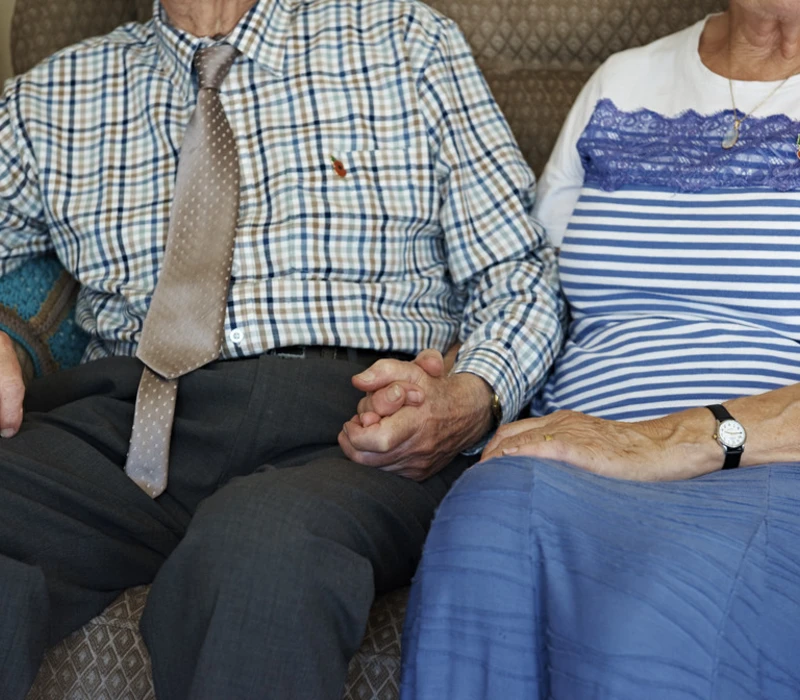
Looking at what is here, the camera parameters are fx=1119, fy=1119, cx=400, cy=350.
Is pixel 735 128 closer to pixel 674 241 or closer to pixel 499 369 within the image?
pixel 674 241

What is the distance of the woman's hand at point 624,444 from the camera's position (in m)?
1.14

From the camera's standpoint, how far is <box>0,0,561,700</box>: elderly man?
1.25 metres

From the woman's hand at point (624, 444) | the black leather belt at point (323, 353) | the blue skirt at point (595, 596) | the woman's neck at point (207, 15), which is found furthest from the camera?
the woman's neck at point (207, 15)

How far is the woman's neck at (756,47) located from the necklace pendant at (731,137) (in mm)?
75

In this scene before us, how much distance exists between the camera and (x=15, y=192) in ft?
5.21

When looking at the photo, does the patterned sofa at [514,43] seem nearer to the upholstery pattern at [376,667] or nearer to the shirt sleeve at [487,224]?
the shirt sleeve at [487,224]

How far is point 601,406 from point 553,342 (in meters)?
0.13

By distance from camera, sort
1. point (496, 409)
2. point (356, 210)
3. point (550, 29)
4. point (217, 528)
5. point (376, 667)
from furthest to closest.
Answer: point (550, 29)
point (356, 210)
point (496, 409)
point (376, 667)
point (217, 528)

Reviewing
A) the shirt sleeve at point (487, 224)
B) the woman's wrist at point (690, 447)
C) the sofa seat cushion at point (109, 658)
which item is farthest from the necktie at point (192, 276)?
the woman's wrist at point (690, 447)

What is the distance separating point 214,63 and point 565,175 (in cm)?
52

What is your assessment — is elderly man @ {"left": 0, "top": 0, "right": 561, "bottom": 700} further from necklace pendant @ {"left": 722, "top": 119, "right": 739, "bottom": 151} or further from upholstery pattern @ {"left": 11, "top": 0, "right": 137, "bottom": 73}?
necklace pendant @ {"left": 722, "top": 119, "right": 739, "bottom": 151}

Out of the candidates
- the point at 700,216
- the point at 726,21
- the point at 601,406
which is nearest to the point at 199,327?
the point at 601,406

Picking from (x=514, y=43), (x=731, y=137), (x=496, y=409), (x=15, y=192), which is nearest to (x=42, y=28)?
(x=15, y=192)

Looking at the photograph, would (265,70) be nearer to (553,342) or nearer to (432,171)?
(432,171)
